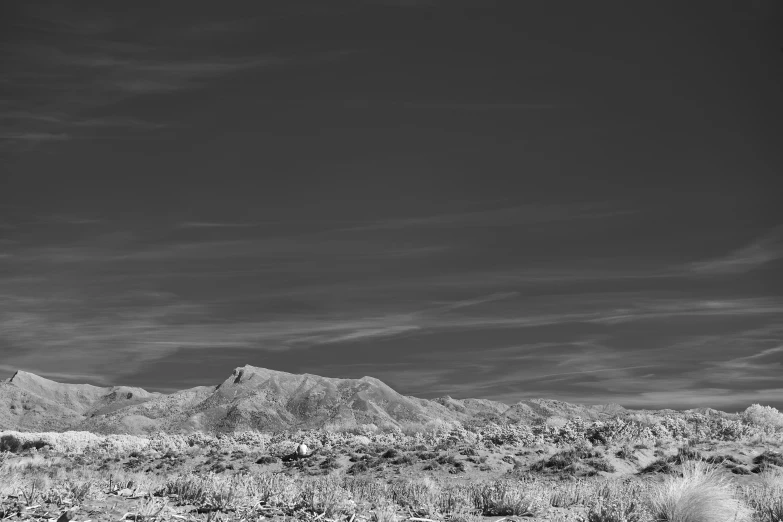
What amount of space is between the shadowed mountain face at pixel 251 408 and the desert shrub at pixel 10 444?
44507mm

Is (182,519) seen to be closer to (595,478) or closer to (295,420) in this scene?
(595,478)

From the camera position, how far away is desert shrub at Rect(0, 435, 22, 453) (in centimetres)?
5306

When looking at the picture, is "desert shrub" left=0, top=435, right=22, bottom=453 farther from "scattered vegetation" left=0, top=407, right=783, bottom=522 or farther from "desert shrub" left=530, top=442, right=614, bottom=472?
"desert shrub" left=530, top=442, right=614, bottom=472

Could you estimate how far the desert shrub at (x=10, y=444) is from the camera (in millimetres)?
53062

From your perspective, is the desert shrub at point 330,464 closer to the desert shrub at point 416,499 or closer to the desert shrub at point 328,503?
the desert shrub at point 416,499

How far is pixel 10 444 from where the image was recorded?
55.5 meters

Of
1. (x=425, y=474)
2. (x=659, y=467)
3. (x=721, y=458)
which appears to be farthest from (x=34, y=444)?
(x=721, y=458)

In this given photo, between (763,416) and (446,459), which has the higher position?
(763,416)

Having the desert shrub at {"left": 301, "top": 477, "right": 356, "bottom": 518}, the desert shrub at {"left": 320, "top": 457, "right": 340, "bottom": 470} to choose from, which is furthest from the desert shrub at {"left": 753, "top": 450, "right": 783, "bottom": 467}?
the desert shrub at {"left": 301, "top": 477, "right": 356, "bottom": 518}

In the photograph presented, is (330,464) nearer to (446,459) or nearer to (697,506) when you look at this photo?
(446,459)

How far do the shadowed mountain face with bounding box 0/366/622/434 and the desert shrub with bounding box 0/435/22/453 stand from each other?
44507mm

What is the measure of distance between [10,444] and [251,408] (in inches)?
2197

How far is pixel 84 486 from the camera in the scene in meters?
14.5

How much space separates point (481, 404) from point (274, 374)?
148 feet
